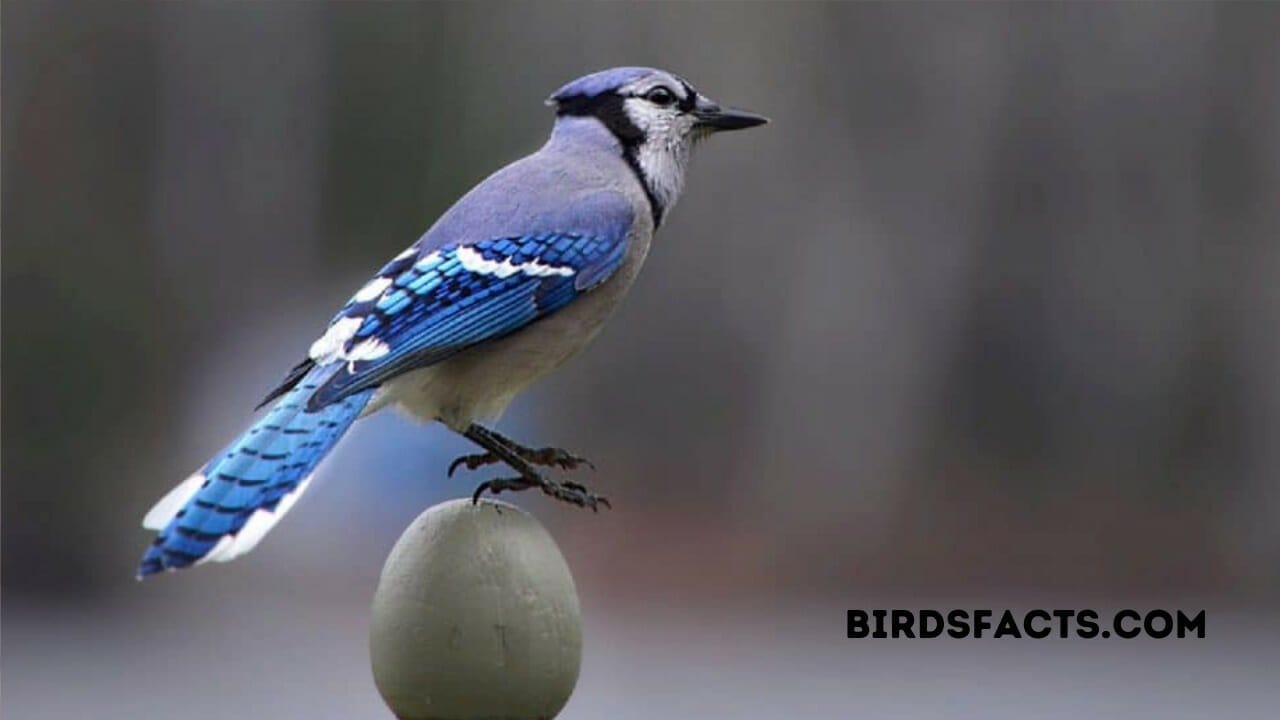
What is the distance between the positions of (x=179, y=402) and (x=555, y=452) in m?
4.54

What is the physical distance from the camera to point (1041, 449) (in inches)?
280

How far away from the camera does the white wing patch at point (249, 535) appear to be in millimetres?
1780

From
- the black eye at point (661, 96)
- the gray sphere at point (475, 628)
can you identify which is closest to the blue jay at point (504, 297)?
the black eye at point (661, 96)

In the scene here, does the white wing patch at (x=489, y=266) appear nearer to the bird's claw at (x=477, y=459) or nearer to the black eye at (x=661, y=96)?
Result: the bird's claw at (x=477, y=459)

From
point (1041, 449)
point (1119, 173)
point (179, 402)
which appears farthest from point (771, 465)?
point (179, 402)

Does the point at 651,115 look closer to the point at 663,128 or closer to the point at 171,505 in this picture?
the point at 663,128

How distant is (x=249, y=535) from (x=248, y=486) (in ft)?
0.33

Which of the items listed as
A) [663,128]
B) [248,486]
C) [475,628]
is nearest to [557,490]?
[475,628]

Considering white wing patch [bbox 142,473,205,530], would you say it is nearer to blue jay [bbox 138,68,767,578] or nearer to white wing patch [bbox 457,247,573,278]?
blue jay [bbox 138,68,767,578]

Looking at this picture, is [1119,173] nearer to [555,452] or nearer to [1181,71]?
[1181,71]

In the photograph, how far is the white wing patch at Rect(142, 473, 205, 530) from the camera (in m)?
1.84

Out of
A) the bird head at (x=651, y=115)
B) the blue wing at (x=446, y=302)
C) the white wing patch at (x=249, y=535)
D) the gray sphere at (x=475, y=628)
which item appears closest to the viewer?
the white wing patch at (x=249, y=535)

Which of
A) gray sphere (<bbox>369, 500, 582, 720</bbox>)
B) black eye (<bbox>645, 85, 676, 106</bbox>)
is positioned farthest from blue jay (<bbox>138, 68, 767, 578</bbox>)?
gray sphere (<bbox>369, 500, 582, 720</bbox>)

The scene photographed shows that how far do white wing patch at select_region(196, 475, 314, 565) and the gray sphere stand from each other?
158 millimetres
